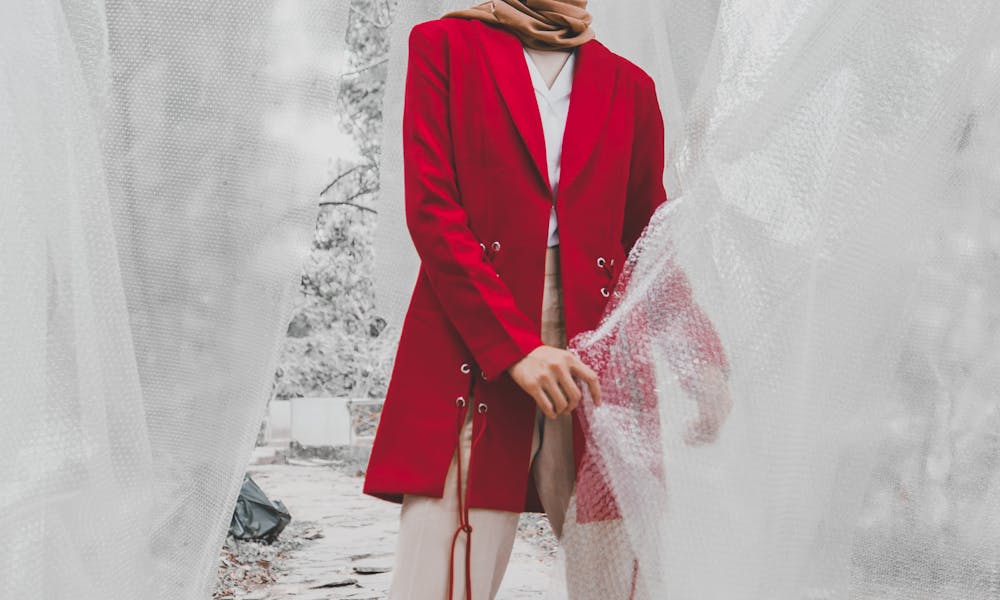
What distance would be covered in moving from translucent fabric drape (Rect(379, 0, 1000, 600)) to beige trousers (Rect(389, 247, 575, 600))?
0.21 metres

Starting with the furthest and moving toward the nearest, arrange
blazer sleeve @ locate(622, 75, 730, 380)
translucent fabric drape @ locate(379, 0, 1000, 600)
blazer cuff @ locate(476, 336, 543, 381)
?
blazer sleeve @ locate(622, 75, 730, 380), blazer cuff @ locate(476, 336, 543, 381), translucent fabric drape @ locate(379, 0, 1000, 600)

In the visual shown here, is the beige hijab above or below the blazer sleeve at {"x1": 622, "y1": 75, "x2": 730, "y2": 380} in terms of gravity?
above

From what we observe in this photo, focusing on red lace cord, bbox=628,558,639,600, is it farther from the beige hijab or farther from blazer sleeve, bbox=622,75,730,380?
the beige hijab

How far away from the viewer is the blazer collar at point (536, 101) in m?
1.42

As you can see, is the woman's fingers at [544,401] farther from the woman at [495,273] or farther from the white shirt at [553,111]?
Answer: the white shirt at [553,111]

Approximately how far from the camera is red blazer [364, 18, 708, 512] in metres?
1.34

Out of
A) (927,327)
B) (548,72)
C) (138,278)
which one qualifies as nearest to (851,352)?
(927,327)

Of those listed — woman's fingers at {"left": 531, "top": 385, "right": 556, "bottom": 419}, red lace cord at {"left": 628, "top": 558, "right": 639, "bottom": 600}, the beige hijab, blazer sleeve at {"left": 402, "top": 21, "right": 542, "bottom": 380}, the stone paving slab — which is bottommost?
the stone paving slab

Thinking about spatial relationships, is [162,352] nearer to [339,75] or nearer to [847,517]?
[339,75]

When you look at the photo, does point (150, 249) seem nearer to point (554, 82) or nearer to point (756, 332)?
point (554, 82)

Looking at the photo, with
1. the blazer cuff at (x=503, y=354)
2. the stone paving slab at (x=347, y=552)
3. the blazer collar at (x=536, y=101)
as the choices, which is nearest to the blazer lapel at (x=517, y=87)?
the blazer collar at (x=536, y=101)

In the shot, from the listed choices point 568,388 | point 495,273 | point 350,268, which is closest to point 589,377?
point 568,388

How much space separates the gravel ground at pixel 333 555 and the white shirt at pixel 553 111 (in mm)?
3291

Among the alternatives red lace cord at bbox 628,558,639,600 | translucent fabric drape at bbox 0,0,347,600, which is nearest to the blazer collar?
translucent fabric drape at bbox 0,0,347,600
